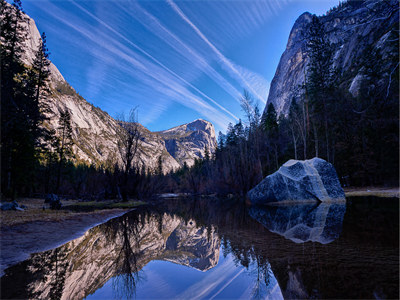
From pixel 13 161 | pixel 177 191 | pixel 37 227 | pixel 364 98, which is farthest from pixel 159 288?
pixel 177 191

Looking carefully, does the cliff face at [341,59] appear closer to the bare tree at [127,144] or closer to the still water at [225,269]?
the still water at [225,269]

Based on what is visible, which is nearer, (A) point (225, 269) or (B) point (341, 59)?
(A) point (225, 269)

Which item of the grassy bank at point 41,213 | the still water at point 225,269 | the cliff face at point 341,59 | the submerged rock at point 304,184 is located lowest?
the still water at point 225,269

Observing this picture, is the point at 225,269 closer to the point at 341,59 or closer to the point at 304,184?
the point at 304,184

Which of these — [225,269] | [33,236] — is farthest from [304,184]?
[33,236]

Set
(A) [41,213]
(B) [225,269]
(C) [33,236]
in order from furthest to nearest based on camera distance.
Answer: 1. (A) [41,213]
2. (C) [33,236]
3. (B) [225,269]

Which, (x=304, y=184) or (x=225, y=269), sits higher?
(x=304, y=184)

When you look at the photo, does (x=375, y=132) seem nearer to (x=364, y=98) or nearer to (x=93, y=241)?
(x=364, y=98)

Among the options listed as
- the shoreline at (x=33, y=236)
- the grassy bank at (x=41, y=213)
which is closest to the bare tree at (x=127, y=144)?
the grassy bank at (x=41, y=213)

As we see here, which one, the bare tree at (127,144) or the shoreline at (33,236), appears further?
the bare tree at (127,144)

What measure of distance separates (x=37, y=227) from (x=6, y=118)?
10.6 m

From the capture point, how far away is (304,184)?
637 inches

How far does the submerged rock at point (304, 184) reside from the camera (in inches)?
622

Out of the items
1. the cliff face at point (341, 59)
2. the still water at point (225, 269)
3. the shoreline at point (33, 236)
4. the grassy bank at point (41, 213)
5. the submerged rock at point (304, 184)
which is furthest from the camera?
the submerged rock at point (304, 184)
